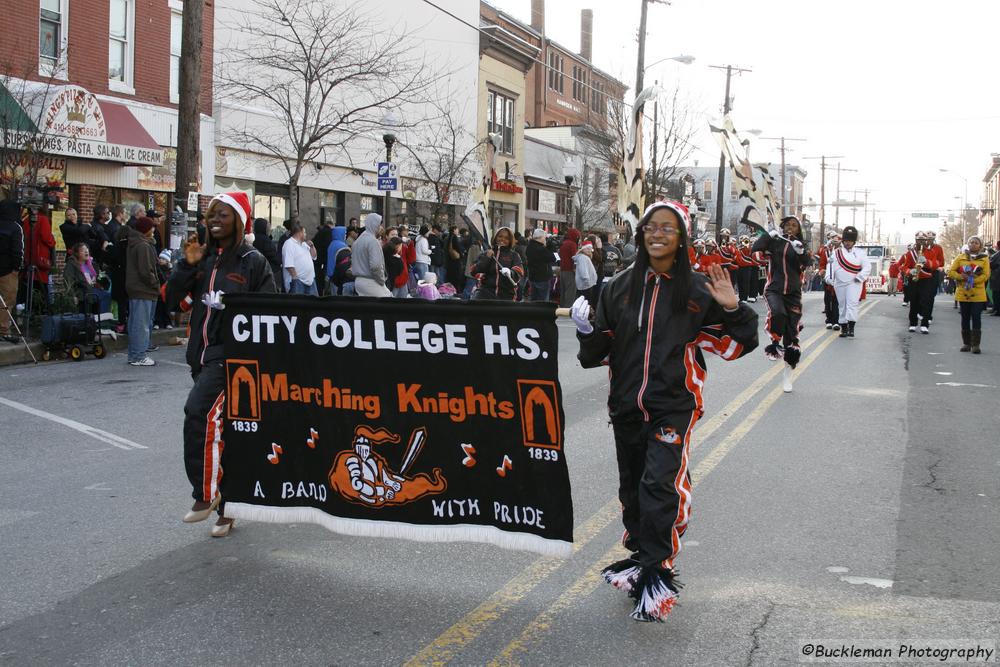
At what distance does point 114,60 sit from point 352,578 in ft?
64.1

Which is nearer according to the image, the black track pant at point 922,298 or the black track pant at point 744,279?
the black track pant at point 922,298

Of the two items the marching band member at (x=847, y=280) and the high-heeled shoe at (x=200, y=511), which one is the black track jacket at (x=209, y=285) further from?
the marching band member at (x=847, y=280)

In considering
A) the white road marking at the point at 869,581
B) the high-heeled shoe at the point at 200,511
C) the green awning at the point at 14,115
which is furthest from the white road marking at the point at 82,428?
the green awning at the point at 14,115

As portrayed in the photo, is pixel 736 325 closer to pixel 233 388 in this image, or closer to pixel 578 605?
pixel 578 605

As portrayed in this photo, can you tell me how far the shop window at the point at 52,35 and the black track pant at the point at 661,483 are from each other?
18.2 m

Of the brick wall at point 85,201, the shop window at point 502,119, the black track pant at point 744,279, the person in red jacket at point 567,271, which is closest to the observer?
the brick wall at point 85,201

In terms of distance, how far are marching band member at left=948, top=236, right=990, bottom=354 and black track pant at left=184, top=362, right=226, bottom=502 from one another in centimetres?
1356

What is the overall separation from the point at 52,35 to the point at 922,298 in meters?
17.6

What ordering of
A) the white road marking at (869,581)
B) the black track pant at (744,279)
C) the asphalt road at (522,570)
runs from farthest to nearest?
the black track pant at (744,279) → the white road marking at (869,581) → the asphalt road at (522,570)

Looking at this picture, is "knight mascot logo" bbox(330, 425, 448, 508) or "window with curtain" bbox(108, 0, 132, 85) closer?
"knight mascot logo" bbox(330, 425, 448, 508)

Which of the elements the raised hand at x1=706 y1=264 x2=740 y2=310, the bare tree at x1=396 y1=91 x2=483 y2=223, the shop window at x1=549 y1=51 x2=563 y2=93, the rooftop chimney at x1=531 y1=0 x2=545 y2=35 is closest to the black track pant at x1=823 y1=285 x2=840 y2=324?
the bare tree at x1=396 y1=91 x2=483 y2=223

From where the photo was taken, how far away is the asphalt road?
4207 mm

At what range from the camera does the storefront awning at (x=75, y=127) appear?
17.1 m

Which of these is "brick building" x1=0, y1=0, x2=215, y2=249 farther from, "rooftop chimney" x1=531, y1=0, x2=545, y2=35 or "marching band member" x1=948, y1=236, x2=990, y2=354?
"rooftop chimney" x1=531, y1=0, x2=545, y2=35
